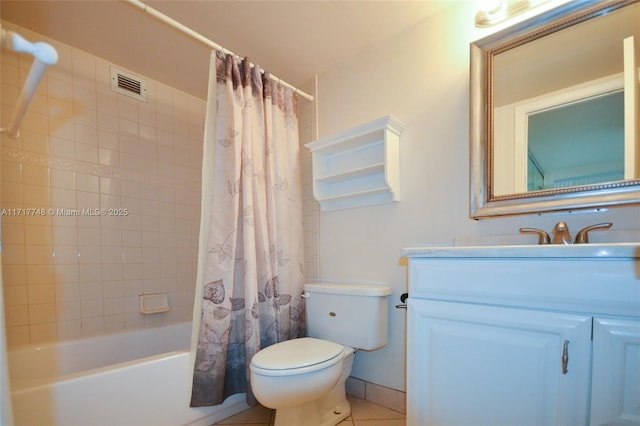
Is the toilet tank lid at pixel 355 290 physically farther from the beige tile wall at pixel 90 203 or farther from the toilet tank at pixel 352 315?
the beige tile wall at pixel 90 203

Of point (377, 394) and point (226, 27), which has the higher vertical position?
point (226, 27)

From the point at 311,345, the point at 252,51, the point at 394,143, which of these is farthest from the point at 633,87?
the point at 252,51

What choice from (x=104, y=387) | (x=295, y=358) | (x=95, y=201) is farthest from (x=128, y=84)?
(x=295, y=358)

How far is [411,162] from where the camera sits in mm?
1617

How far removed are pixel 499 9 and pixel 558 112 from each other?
1.76 ft

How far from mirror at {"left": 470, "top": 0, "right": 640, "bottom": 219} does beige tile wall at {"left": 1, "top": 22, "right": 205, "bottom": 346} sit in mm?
2024

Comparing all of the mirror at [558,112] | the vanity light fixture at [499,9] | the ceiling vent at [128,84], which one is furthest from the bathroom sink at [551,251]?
the ceiling vent at [128,84]

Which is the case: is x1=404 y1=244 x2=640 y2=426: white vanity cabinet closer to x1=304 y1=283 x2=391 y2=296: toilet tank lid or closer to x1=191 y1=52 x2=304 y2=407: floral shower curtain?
x1=304 y1=283 x2=391 y2=296: toilet tank lid

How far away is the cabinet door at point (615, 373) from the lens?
0.69m

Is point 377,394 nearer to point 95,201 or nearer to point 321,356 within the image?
point 321,356

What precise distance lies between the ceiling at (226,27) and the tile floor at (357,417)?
1958 mm

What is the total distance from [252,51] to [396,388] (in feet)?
7.04

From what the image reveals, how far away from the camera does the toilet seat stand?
1205 mm

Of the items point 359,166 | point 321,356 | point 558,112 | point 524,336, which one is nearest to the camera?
point 524,336
